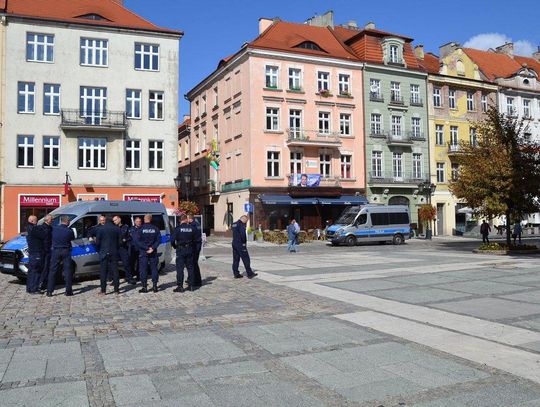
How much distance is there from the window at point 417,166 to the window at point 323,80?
1024cm

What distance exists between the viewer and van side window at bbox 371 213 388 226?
33156mm

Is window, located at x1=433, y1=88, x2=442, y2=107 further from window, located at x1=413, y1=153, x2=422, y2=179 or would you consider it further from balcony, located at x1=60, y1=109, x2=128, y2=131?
balcony, located at x1=60, y1=109, x2=128, y2=131

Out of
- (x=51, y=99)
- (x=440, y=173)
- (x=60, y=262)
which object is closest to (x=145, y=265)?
(x=60, y=262)

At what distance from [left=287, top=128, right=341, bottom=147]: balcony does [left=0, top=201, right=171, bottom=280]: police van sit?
24694 millimetres

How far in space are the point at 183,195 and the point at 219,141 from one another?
9.88 m

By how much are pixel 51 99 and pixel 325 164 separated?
68.0 ft

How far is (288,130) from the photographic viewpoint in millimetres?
39438

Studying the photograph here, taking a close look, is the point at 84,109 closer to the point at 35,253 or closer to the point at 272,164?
the point at 272,164

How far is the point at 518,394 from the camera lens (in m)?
4.75

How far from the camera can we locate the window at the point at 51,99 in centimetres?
3291

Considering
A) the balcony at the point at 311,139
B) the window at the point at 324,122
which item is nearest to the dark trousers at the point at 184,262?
the balcony at the point at 311,139

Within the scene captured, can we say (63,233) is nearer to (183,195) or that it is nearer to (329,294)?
(329,294)

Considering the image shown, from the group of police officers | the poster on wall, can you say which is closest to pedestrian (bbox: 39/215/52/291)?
the group of police officers

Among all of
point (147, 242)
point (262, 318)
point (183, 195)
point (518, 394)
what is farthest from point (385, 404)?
point (183, 195)
